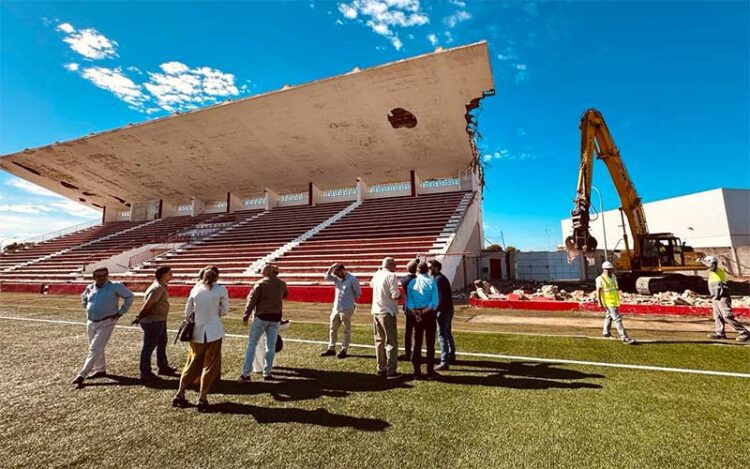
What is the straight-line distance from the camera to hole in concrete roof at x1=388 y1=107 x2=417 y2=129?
1786 cm

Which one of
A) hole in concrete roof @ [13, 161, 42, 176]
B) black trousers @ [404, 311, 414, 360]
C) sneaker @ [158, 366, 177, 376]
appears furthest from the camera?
hole in concrete roof @ [13, 161, 42, 176]

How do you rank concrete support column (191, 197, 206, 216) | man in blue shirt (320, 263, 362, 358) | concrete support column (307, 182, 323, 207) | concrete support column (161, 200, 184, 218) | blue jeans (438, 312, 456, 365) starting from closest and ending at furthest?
blue jeans (438, 312, 456, 365)
man in blue shirt (320, 263, 362, 358)
concrete support column (307, 182, 323, 207)
concrete support column (191, 197, 206, 216)
concrete support column (161, 200, 184, 218)

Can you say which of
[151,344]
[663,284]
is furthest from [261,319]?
[663,284]

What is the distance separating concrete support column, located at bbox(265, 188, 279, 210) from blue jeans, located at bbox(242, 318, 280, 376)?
77.5 ft

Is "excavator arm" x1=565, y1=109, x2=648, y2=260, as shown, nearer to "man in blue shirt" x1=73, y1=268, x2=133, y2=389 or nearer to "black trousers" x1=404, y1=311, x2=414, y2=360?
"black trousers" x1=404, y1=311, x2=414, y2=360

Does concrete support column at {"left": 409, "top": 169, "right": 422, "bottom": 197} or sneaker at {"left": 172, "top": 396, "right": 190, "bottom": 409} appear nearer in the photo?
sneaker at {"left": 172, "top": 396, "right": 190, "bottom": 409}

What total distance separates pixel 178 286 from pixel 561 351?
640 inches

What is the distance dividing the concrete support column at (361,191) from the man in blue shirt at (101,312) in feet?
66.4

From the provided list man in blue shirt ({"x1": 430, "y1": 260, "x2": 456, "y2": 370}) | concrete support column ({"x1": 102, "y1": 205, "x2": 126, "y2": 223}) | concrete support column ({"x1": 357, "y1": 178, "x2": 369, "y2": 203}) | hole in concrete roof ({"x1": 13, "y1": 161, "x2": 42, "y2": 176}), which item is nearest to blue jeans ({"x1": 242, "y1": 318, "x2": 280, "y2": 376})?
man in blue shirt ({"x1": 430, "y1": 260, "x2": 456, "y2": 370})

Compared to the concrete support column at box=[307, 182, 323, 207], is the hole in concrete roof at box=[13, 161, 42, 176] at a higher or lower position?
higher

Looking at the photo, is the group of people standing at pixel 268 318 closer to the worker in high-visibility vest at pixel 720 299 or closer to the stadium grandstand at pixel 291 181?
the worker in high-visibility vest at pixel 720 299

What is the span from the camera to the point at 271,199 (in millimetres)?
27500

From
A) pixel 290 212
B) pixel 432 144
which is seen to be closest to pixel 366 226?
pixel 432 144

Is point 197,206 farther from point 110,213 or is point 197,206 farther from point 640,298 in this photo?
point 640,298
